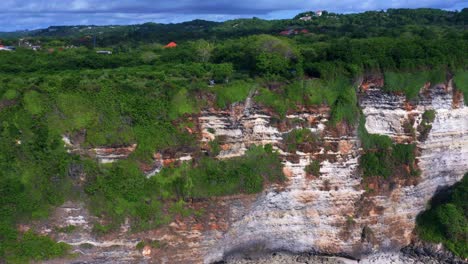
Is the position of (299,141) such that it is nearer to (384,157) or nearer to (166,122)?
(384,157)

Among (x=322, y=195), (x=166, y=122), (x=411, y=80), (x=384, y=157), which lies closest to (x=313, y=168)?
(x=322, y=195)

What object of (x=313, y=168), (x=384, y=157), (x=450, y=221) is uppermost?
(x=384, y=157)

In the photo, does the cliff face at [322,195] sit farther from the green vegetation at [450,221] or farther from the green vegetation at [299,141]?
the green vegetation at [450,221]

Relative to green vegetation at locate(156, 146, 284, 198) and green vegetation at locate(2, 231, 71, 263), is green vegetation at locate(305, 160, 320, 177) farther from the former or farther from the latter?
green vegetation at locate(2, 231, 71, 263)

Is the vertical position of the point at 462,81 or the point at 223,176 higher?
the point at 462,81

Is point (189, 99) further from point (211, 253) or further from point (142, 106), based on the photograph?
point (211, 253)

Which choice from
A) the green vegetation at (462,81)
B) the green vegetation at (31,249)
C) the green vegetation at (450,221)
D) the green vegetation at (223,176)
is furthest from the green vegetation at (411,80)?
the green vegetation at (31,249)

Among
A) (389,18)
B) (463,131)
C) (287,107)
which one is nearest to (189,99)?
(287,107)
